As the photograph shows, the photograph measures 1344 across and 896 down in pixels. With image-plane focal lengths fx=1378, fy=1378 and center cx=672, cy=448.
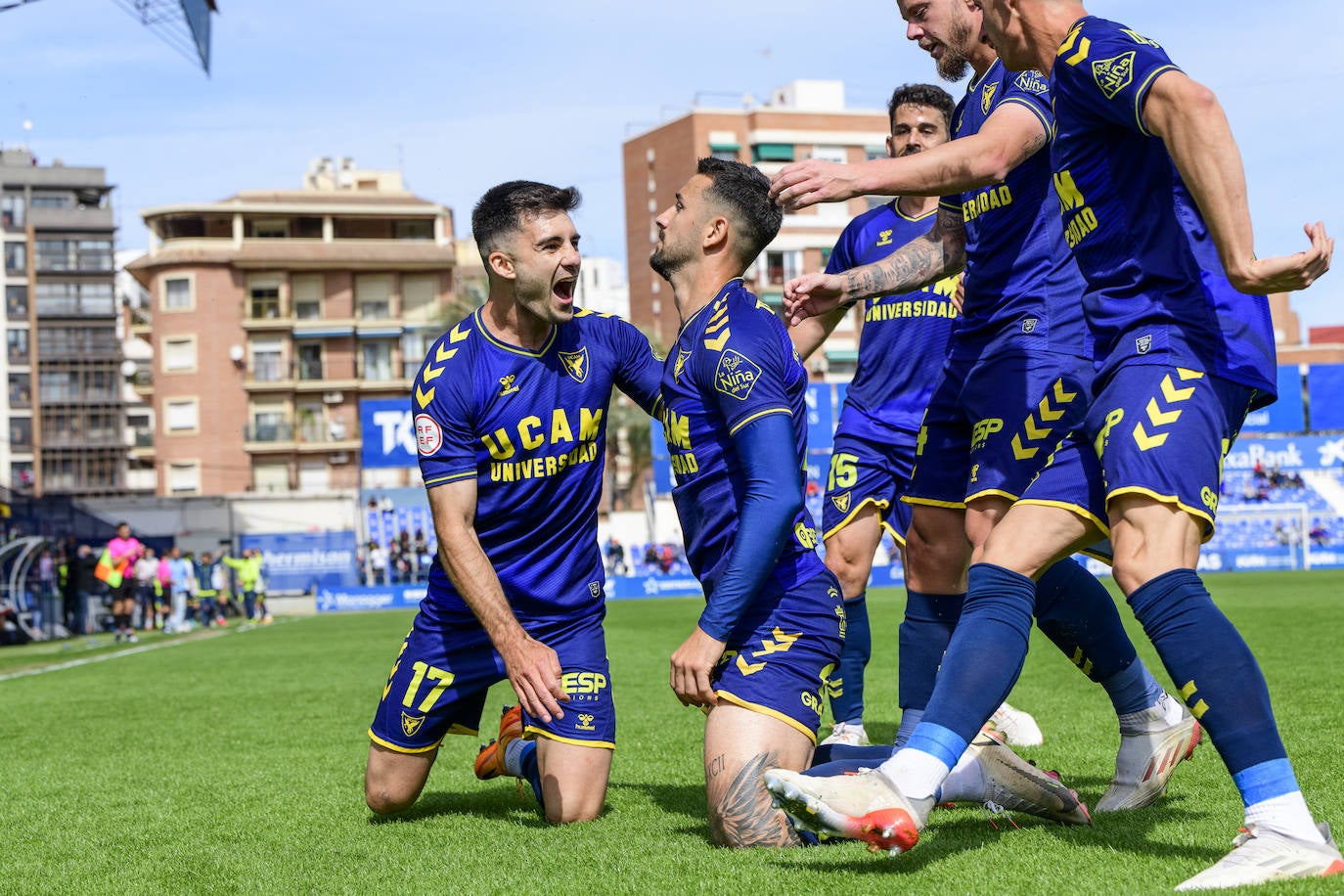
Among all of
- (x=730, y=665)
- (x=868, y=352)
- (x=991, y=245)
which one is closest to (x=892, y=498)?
(x=868, y=352)

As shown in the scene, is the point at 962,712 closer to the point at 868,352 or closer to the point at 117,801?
the point at 868,352

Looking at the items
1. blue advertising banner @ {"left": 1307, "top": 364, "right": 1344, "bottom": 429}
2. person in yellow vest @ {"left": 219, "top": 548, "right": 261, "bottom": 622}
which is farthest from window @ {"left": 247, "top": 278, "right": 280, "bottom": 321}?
blue advertising banner @ {"left": 1307, "top": 364, "right": 1344, "bottom": 429}

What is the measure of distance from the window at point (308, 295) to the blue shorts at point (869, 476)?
67.9 metres

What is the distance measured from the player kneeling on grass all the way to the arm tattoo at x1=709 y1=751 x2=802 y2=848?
1027 mm

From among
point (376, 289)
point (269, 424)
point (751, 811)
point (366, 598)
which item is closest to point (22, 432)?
point (269, 424)

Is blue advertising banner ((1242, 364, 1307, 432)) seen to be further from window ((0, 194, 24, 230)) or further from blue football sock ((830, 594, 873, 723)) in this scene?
window ((0, 194, 24, 230))

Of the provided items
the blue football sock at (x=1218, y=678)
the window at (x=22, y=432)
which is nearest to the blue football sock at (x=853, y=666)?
the blue football sock at (x=1218, y=678)

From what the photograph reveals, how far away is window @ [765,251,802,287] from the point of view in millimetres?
68188

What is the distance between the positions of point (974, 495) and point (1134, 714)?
963 mm

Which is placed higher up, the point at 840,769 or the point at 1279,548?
the point at 840,769

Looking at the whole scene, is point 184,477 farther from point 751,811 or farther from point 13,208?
point 751,811

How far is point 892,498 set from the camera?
6.79 meters

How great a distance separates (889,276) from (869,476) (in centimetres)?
214

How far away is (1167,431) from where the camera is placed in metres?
3.44
